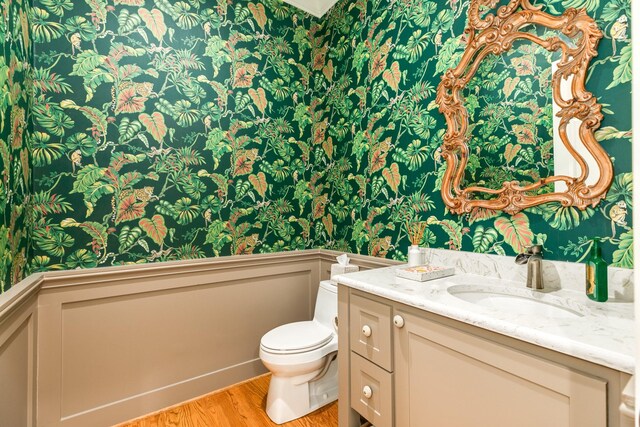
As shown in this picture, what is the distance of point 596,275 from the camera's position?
1077 millimetres

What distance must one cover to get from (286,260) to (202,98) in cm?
128

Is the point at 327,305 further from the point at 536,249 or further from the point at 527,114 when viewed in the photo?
the point at 527,114

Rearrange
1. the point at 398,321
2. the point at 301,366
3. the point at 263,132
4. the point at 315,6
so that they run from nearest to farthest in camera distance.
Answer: the point at 398,321 < the point at 301,366 < the point at 263,132 < the point at 315,6

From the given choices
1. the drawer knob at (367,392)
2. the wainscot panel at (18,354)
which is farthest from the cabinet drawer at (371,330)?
the wainscot panel at (18,354)

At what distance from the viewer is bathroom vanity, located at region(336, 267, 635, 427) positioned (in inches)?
30.8

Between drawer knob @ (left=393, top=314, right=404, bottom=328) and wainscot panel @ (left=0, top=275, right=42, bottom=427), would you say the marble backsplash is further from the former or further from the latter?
wainscot panel @ (left=0, top=275, right=42, bottom=427)

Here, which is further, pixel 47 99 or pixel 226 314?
pixel 226 314

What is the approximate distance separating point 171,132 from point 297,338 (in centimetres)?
147

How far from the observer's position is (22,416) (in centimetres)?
144

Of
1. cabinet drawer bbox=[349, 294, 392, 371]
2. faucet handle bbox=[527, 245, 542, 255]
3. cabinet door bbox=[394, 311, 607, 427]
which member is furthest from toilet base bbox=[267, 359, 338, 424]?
faucet handle bbox=[527, 245, 542, 255]

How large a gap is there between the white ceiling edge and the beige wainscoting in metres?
1.95

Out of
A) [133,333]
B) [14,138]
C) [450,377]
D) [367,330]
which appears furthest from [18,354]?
[450,377]

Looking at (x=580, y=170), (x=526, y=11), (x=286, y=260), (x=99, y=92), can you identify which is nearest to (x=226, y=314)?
(x=286, y=260)

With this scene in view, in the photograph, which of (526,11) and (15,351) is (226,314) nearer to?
(15,351)
